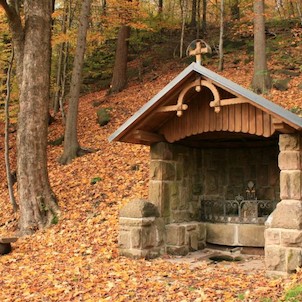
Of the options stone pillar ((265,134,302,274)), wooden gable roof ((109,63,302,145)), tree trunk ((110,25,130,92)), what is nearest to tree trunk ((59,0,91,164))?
tree trunk ((110,25,130,92))

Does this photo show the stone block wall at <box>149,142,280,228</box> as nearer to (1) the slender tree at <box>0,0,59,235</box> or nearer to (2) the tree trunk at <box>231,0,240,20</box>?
(1) the slender tree at <box>0,0,59,235</box>

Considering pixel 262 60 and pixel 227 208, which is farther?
pixel 262 60

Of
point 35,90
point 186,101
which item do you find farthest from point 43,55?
point 186,101

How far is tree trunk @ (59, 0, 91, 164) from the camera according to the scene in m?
13.3

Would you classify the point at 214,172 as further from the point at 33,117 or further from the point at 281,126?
the point at 33,117

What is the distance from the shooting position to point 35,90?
9.60 m

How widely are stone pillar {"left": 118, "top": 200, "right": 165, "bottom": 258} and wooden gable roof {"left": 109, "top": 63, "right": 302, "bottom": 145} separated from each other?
4.30 ft

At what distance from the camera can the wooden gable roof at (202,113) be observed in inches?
255

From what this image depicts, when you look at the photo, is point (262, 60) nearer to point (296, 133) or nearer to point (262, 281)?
point (296, 133)

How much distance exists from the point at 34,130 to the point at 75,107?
4087mm

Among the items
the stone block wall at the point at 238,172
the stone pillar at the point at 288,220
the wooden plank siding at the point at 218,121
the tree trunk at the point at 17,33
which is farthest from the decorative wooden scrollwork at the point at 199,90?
the tree trunk at the point at 17,33

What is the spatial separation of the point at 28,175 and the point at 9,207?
235 cm

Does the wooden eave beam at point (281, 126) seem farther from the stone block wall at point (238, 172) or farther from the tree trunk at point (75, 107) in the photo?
the tree trunk at point (75, 107)

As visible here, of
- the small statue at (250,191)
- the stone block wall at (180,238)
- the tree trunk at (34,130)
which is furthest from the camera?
the tree trunk at (34,130)
